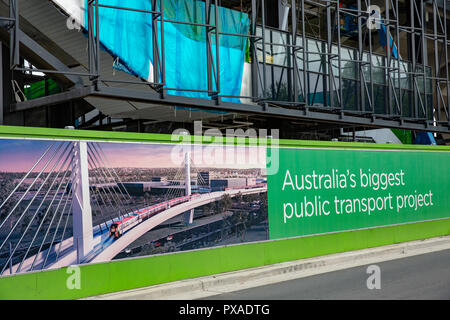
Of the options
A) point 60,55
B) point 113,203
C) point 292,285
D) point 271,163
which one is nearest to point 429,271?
point 292,285

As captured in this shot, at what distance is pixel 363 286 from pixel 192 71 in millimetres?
8829

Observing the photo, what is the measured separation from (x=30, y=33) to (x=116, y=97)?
3472mm

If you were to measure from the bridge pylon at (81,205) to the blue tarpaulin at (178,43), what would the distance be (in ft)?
19.9

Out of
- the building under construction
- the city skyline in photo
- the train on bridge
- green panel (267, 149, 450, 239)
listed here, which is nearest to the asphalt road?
green panel (267, 149, 450, 239)

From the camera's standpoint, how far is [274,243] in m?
11.6

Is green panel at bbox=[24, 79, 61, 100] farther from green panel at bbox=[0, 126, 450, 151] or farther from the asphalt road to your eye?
the asphalt road

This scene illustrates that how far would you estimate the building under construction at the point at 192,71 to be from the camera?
1393 cm

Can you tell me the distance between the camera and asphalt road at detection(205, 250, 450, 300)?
8922 mm

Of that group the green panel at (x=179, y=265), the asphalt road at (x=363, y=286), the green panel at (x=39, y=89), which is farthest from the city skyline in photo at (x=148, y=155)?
the green panel at (x=39, y=89)

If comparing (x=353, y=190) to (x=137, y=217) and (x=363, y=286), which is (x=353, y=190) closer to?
(x=363, y=286)

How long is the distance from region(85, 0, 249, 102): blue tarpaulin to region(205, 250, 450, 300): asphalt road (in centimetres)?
735

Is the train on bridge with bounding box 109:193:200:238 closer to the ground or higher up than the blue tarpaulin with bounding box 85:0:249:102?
closer to the ground

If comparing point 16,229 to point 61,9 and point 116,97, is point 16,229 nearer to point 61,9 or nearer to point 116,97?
point 116,97

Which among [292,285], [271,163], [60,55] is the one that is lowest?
[292,285]
